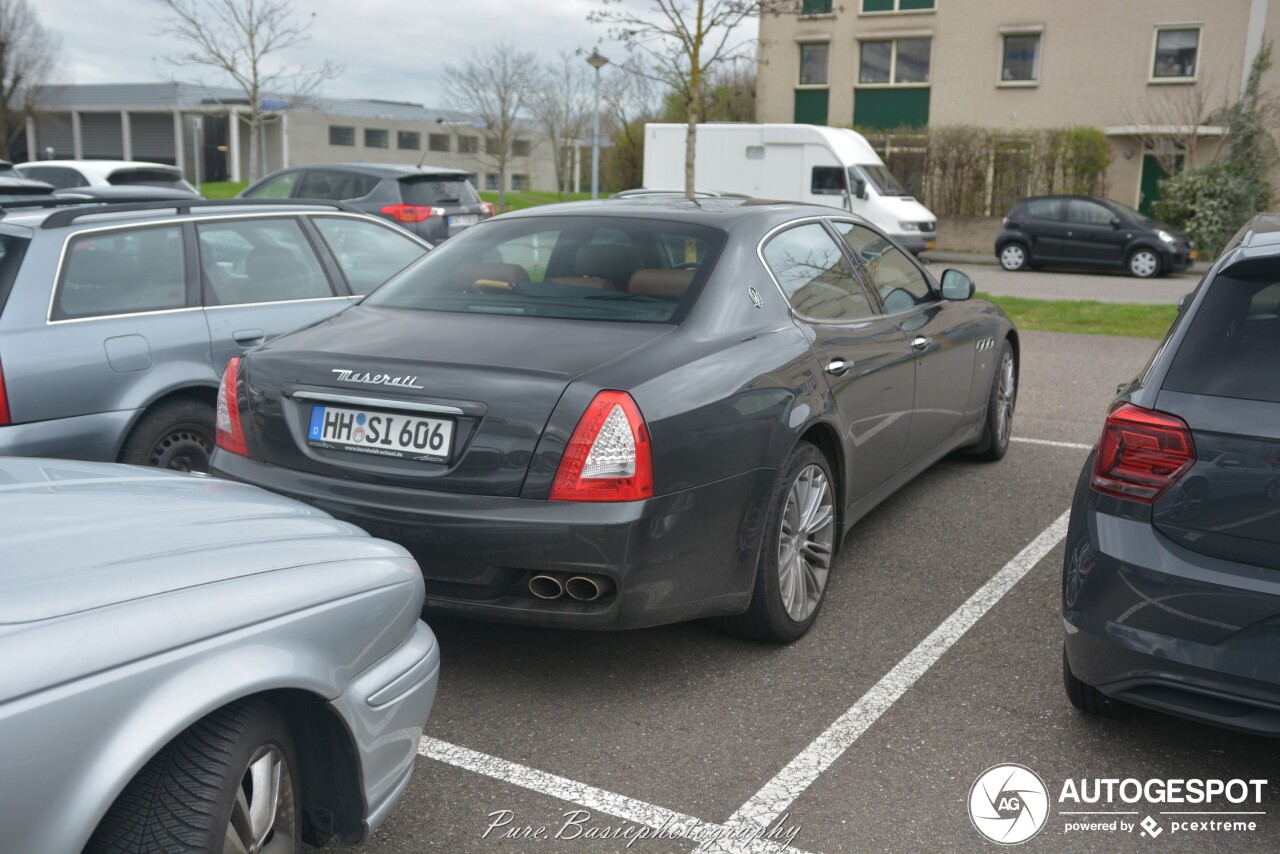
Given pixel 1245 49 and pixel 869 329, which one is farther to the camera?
pixel 1245 49

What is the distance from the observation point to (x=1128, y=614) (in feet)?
10.4

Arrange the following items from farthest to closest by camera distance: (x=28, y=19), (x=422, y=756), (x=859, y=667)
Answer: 1. (x=28, y=19)
2. (x=859, y=667)
3. (x=422, y=756)

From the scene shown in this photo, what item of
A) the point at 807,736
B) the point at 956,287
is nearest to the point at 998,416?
the point at 956,287

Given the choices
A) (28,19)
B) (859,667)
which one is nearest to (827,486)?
(859,667)

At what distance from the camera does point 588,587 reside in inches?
140

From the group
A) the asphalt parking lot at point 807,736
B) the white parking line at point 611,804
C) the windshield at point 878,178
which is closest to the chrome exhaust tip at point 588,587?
the asphalt parking lot at point 807,736

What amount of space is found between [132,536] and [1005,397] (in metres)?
5.64

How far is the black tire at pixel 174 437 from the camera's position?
519cm

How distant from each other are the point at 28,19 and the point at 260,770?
230 feet

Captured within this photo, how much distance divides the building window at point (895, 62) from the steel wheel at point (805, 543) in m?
32.2

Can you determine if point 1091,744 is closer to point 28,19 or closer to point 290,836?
point 290,836

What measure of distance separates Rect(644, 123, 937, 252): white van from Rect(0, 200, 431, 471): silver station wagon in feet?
57.4

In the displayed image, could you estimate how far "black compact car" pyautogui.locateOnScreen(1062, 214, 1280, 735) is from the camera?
3.02 m

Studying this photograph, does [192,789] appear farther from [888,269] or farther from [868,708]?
[888,269]
